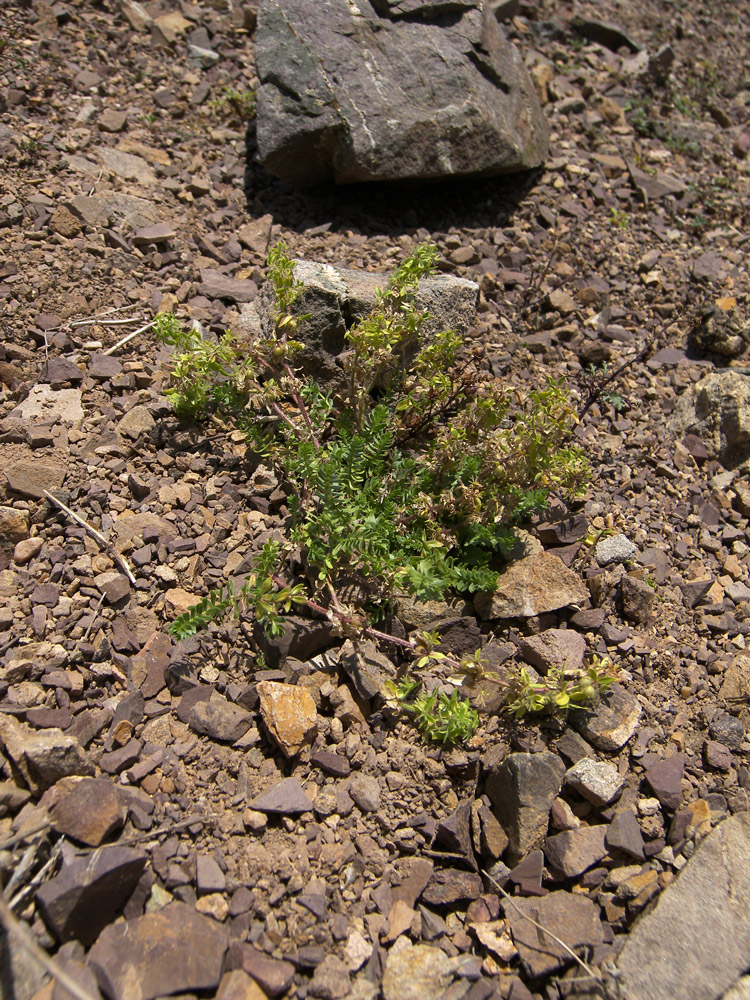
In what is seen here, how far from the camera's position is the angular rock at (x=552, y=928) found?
7.74 feet

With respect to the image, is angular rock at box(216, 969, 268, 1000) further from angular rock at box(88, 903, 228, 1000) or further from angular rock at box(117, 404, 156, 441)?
angular rock at box(117, 404, 156, 441)

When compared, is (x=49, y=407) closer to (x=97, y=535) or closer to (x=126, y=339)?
(x=126, y=339)

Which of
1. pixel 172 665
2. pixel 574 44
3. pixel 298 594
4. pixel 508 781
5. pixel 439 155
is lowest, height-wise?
pixel 172 665

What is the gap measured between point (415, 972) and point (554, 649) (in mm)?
1263

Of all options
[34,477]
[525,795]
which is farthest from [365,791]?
[34,477]

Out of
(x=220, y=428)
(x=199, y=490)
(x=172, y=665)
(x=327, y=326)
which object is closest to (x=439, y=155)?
(x=327, y=326)

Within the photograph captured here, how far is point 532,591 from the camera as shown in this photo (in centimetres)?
310

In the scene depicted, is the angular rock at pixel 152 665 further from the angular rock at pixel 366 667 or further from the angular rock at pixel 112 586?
the angular rock at pixel 366 667

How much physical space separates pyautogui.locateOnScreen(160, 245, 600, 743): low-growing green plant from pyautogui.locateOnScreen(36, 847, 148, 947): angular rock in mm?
738

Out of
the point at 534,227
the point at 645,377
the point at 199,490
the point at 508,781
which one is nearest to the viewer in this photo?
the point at 508,781

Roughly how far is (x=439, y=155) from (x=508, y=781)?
3.40m

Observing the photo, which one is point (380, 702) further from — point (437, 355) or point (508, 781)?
point (437, 355)

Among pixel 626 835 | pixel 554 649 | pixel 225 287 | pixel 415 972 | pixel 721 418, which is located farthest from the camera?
pixel 225 287

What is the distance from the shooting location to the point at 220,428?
11.5 ft
